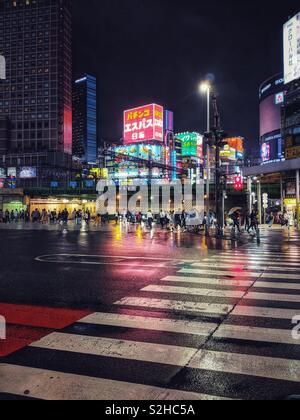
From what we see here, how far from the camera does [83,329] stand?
510 centimetres

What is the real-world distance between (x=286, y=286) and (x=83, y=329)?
4627mm

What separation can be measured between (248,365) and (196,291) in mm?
3420

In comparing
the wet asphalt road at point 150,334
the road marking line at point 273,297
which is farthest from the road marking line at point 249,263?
the road marking line at point 273,297

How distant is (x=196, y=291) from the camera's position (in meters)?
7.32

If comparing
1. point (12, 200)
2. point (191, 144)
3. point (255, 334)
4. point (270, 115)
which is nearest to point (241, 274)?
point (255, 334)

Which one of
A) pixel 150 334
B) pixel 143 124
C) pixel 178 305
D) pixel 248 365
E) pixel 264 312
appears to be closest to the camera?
pixel 248 365

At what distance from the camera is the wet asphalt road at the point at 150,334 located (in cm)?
343

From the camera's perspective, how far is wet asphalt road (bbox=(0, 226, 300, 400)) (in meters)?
3.43

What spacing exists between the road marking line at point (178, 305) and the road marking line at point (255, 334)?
2.49 feet

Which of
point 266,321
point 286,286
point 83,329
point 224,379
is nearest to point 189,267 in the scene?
point 286,286

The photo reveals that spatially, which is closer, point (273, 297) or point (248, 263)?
point (273, 297)

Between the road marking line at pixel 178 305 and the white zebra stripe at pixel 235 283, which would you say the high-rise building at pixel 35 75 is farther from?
the road marking line at pixel 178 305

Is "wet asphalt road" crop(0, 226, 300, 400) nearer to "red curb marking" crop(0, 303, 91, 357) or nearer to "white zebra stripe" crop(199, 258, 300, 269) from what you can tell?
"red curb marking" crop(0, 303, 91, 357)

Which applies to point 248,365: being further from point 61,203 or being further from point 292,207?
point 61,203
